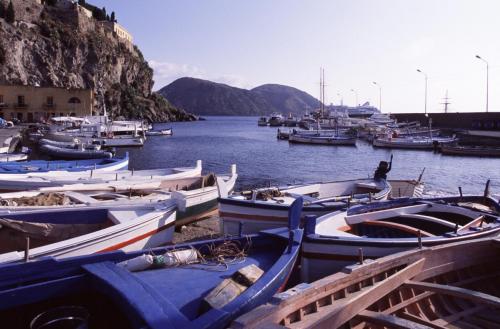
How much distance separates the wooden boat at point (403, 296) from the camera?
5.06 metres

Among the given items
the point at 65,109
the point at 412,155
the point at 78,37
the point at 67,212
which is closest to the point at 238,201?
the point at 67,212

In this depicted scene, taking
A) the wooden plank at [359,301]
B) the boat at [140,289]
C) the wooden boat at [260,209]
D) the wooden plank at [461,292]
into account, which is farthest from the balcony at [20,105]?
the wooden plank at [461,292]

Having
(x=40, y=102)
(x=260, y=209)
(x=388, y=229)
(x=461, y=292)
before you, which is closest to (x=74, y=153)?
(x=260, y=209)

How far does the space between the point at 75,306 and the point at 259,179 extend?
2569 cm

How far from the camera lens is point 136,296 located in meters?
5.07

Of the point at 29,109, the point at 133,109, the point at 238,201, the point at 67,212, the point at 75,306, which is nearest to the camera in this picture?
the point at 75,306

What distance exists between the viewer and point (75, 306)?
211 inches

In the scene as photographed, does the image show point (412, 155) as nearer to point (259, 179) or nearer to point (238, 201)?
point (259, 179)

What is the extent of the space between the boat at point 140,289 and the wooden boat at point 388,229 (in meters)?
1.91

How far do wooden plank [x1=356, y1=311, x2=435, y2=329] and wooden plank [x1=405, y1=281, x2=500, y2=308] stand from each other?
1258mm

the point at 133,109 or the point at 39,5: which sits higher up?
the point at 39,5

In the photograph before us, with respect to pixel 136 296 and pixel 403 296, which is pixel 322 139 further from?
pixel 136 296

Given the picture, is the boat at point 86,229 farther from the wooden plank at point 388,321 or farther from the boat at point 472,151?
the boat at point 472,151

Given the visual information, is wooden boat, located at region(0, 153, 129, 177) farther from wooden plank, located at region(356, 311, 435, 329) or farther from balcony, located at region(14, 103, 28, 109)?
balcony, located at region(14, 103, 28, 109)
